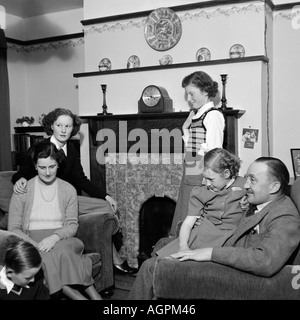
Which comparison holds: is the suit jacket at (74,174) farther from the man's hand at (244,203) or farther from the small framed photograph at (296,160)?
the small framed photograph at (296,160)

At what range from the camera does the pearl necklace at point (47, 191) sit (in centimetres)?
288

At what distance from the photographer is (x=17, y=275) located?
2164mm

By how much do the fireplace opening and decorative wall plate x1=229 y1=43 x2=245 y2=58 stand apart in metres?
1.42

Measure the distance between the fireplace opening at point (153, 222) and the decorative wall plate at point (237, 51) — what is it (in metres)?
1.42

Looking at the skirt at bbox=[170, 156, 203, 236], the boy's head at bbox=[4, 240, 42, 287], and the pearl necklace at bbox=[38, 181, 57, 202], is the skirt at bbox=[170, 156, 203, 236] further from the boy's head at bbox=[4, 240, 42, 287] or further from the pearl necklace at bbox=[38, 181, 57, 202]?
the boy's head at bbox=[4, 240, 42, 287]

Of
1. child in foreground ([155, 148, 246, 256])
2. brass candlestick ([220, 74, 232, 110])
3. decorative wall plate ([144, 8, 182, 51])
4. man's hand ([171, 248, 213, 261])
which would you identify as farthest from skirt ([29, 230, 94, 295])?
decorative wall plate ([144, 8, 182, 51])

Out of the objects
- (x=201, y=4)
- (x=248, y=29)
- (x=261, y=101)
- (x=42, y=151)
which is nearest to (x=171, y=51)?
(x=201, y=4)

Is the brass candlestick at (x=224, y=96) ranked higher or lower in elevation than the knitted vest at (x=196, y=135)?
higher

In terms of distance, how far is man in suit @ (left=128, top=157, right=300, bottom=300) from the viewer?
1.85 metres

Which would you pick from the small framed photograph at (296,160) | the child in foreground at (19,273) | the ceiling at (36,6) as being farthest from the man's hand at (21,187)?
the ceiling at (36,6)

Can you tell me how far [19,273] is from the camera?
2.16 metres

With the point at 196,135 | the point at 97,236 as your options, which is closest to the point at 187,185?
the point at 196,135

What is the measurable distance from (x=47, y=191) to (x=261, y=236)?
1500 mm

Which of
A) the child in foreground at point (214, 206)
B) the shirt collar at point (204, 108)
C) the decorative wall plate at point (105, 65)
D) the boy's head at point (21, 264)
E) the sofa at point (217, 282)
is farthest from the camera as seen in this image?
the decorative wall plate at point (105, 65)
